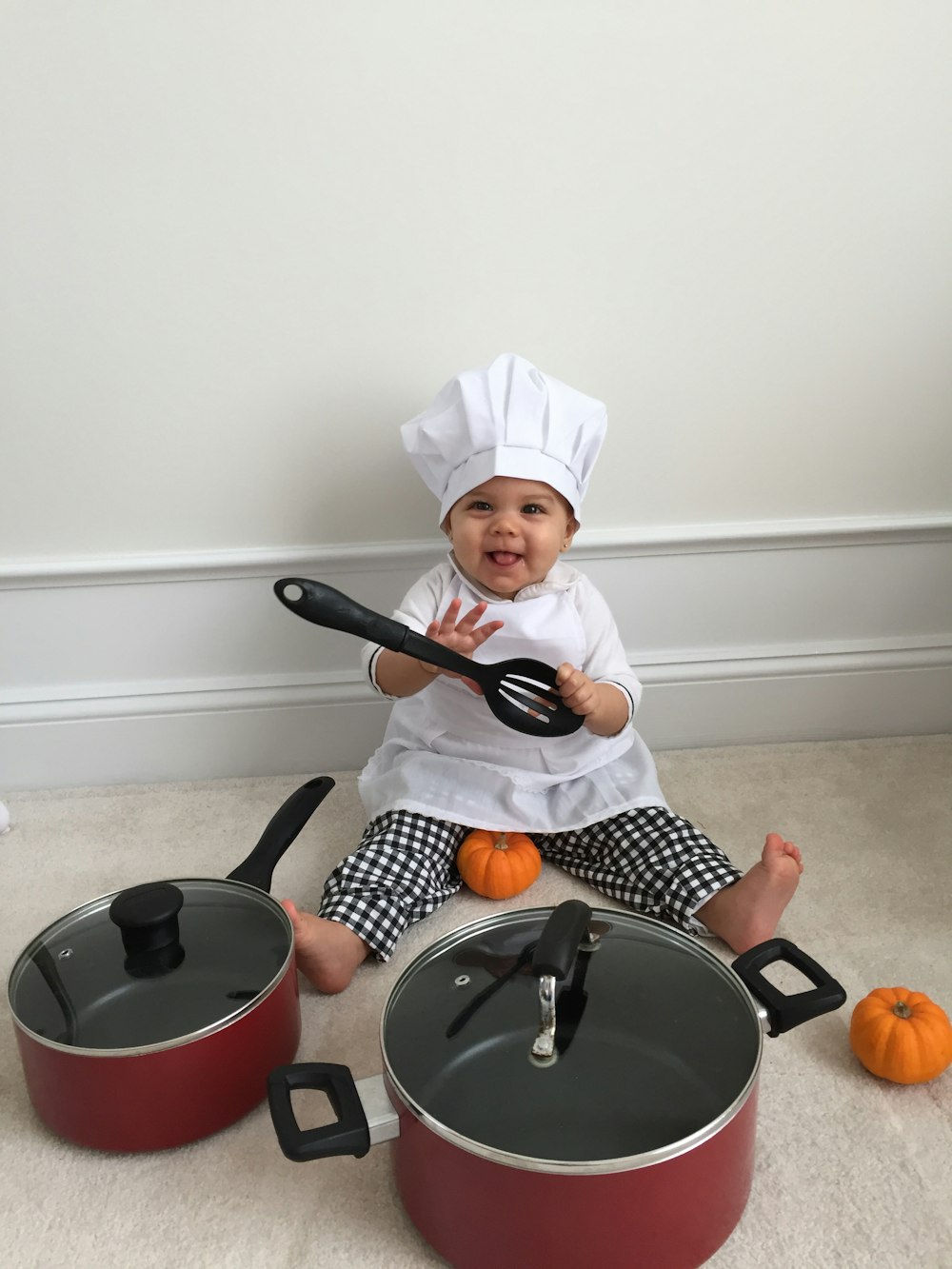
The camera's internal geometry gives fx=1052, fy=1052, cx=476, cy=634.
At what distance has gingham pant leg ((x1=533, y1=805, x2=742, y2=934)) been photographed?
3.77 ft

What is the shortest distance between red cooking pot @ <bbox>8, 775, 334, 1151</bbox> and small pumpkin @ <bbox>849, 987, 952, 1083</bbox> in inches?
20.2

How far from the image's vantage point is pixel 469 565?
1226mm

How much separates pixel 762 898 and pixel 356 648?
0.66 m

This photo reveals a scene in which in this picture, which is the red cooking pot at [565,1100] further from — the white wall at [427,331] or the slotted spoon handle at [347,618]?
the white wall at [427,331]

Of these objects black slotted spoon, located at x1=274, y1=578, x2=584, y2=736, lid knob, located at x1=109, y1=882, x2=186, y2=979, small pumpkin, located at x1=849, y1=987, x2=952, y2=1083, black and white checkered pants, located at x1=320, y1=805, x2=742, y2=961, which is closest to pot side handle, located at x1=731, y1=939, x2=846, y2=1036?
small pumpkin, located at x1=849, y1=987, x2=952, y2=1083

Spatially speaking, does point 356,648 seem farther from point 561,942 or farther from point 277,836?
point 561,942

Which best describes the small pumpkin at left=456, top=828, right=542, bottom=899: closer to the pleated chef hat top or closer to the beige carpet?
the beige carpet

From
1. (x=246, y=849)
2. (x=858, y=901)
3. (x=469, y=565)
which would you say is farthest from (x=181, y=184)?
(x=858, y=901)

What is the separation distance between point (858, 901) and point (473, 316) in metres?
0.85

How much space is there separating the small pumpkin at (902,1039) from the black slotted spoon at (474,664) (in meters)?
0.42

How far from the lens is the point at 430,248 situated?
1309 millimetres

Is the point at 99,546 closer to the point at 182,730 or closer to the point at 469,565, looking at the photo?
the point at 182,730

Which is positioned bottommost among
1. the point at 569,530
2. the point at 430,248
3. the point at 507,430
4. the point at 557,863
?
the point at 557,863

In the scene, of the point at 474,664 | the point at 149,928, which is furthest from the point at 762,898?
the point at 149,928
